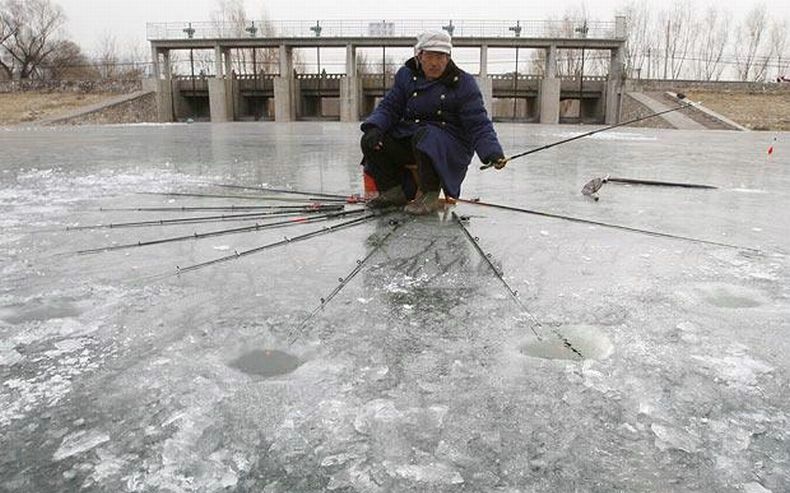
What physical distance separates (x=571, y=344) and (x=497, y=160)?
78.7 inches

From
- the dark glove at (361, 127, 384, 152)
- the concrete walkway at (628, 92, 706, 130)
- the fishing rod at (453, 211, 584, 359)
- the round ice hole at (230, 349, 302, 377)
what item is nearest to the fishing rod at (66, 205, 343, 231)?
the dark glove at (361, 127, 384, 152)

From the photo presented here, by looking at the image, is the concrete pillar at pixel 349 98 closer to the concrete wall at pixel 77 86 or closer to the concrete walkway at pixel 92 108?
the concrete walkway at pixel 92 108

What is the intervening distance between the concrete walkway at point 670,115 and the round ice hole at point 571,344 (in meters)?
24.0

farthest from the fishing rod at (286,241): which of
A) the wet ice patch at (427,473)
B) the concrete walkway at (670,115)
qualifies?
the concrete walkway at (670,115)

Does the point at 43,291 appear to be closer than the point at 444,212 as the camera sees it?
Yes

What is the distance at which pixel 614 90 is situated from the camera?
31.0 m

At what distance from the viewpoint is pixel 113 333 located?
2.18 m

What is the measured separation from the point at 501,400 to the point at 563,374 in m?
0.27

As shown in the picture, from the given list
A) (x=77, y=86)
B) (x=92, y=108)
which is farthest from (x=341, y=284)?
(x=77, y=86)

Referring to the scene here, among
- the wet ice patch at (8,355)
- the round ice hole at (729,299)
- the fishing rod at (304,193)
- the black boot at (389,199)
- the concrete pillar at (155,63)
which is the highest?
the concrete pillar at (155,63)

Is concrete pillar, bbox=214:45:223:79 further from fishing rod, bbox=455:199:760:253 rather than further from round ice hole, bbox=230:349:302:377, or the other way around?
round ice hole, bbox=230:349:302:377

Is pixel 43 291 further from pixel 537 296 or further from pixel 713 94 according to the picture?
pixel 713 94

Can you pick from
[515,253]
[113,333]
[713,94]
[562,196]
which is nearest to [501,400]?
[113,333]

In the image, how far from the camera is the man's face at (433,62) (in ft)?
13.0
